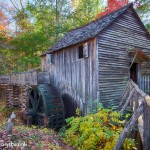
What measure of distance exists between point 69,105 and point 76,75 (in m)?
2.02

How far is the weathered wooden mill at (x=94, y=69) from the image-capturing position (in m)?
8.77

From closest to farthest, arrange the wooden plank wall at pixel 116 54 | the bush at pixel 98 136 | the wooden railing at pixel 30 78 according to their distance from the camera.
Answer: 1. the bush at pixel 98 136
2. the wooden plank wall at pixel 116 54
3. the wooden railing at pixel 30 78

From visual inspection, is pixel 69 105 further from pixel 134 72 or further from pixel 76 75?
pixel 134 72

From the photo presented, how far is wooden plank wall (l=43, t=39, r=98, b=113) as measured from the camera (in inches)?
346

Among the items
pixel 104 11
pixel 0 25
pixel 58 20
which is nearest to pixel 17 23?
pixel 0 25

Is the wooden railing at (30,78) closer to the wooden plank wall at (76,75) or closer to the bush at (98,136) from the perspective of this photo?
the wooden plank wall at (76,75)

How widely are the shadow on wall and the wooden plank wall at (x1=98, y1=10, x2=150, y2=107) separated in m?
2.16

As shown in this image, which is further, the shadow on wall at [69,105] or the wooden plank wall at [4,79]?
the wooden plank wall at [4,79]

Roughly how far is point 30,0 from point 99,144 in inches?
852

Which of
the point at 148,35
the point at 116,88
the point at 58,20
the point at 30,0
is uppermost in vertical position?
the point at 30,0

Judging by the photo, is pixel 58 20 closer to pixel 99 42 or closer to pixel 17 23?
pixel 17 23

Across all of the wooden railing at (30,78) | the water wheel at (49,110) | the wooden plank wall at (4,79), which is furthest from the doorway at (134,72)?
the wooden plank wall at (4,79)

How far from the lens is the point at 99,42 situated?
8.66 m

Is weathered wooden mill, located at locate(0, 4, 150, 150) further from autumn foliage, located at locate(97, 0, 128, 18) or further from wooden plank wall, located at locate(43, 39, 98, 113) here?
autumn foliage, located at locate(97, 0, 128, 18)
